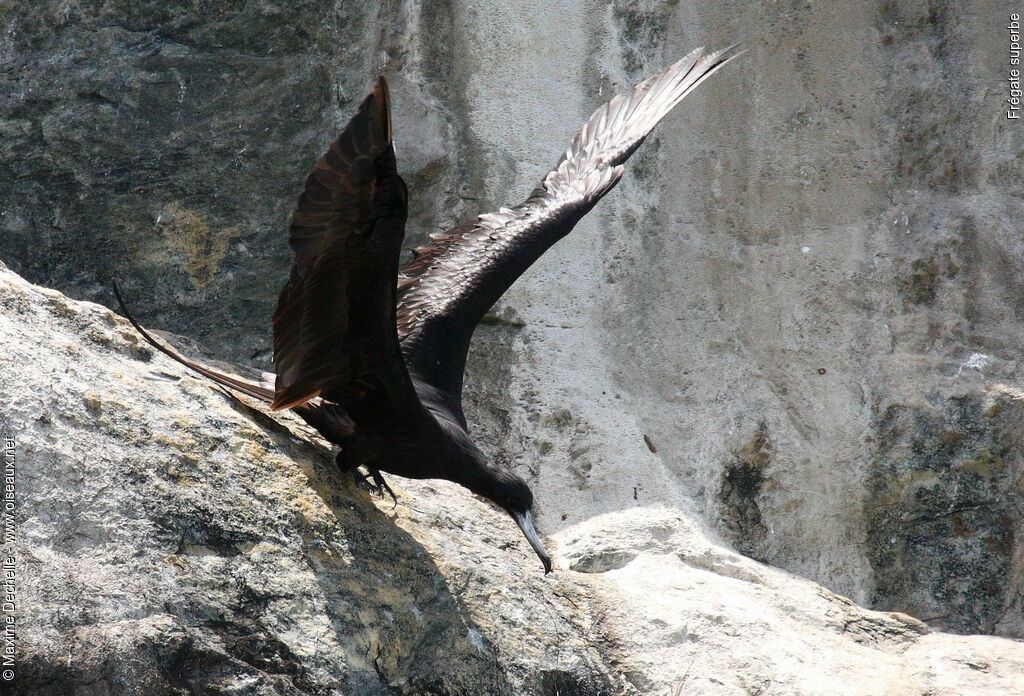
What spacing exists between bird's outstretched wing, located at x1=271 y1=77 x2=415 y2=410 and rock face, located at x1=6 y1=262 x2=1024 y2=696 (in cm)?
37

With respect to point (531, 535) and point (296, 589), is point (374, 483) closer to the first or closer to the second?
point (531, 535)

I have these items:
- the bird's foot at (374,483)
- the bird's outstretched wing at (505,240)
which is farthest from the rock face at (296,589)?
the bird's outstretched wing at (505,240)

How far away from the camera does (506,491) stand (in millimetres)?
4254

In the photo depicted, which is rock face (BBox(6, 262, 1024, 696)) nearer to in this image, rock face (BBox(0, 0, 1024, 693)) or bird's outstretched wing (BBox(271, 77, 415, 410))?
rock face (BBox(0, 0, 1024, 693))

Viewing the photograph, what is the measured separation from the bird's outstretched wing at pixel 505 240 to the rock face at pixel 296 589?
598 millimetres

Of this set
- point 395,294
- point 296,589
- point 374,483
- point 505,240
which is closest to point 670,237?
point 505,240

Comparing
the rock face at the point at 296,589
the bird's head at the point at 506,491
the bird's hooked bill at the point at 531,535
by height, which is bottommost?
the rock face at the point at 296,589

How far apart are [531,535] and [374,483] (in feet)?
2.01

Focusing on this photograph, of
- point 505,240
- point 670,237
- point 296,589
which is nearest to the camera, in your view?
point 296,589

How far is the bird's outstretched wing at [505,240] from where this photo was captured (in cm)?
462

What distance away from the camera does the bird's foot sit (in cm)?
408

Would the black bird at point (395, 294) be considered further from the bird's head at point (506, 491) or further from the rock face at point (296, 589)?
the rock face at point (296, 589)

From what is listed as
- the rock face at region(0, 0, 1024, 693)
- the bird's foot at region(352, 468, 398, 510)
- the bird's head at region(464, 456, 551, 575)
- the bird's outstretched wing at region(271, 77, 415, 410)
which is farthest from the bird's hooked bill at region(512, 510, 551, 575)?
the bird's outstretched wing at region(271, 77, 415, 410)

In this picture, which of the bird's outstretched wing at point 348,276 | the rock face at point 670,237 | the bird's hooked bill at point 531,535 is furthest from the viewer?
the rock face at point 670,237
